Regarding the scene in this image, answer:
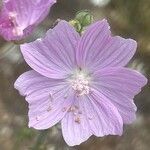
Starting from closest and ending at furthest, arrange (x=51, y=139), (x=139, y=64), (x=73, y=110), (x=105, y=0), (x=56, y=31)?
(x=56, y=31) < (x=73, y=110) < (x=51, y=139) < (x=139, y=64) < (x=105, y=0)

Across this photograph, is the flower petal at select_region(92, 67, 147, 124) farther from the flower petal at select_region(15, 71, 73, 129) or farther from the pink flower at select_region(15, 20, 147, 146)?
the flower petal at select_region(15, 71, 73, 129)

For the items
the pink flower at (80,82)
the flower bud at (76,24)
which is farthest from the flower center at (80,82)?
the flower bud at (76,24)

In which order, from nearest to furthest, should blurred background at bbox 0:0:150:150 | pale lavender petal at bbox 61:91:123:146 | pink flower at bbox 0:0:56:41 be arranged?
pink flower at bbox 0:0:56:41
pale lavender petal at bbox 61:91:123:146
blurred background at bbox 0:0:150:150

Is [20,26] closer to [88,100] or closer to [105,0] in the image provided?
[88,100]

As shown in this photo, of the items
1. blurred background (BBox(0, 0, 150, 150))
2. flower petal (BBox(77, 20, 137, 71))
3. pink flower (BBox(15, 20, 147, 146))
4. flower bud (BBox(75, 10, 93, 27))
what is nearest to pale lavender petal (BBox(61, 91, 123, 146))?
pink flower (BBox(15, 20, 147, 146))

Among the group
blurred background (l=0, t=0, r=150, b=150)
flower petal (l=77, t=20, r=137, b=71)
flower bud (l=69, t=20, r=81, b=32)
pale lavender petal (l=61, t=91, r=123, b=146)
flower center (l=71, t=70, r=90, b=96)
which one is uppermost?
flower bud (l=69, t=20, r=81, b=32)

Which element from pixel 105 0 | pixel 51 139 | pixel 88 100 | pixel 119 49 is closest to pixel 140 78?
pixel 119 49

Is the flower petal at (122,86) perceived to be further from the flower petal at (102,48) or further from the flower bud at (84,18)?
the flower bud at (84,18)
